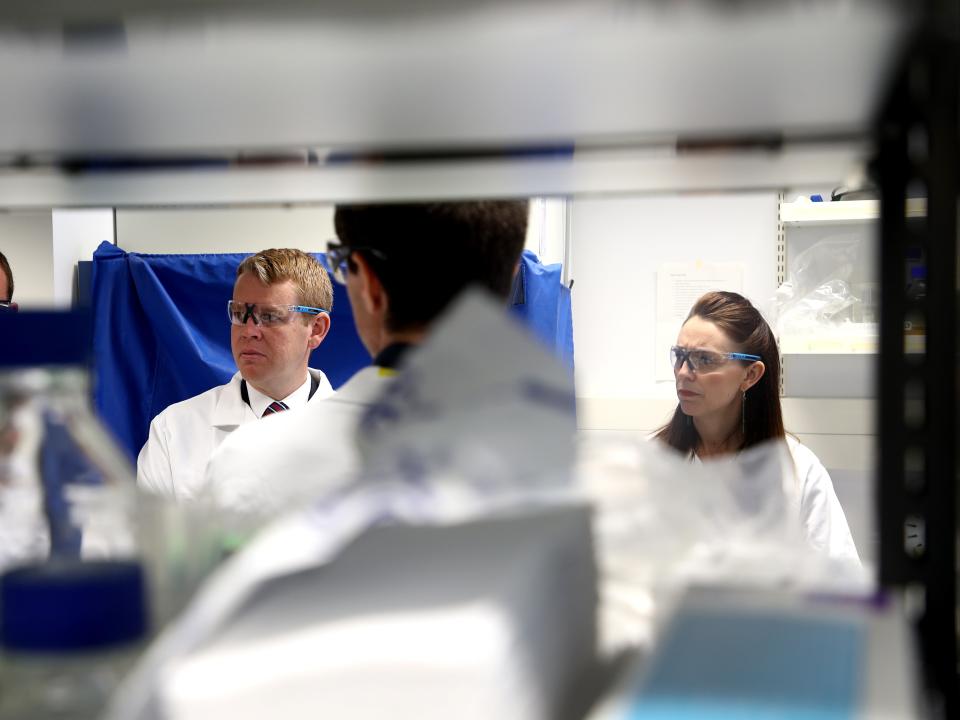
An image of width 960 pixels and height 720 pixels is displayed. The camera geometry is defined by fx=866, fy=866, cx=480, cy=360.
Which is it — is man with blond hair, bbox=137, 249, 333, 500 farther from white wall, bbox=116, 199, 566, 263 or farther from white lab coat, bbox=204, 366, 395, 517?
white lab coat, bbox=204, 366, 395, 517

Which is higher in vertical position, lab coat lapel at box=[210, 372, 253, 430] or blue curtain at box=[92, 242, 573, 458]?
blue curtain at box=[92, 242, 573, 458]

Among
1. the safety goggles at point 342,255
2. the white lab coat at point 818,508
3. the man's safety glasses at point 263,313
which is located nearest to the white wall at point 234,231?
the man's safety glasses at point 263,313

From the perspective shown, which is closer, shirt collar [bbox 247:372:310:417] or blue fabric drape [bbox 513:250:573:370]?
shirt collar [bbox 247:372:310:417]

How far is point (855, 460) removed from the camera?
2986mm

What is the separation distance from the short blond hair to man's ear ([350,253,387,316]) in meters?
1.62

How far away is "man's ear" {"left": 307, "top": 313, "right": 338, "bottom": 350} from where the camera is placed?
2.56m

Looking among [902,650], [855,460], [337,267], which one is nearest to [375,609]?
[902,650]

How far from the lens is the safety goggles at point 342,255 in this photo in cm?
82

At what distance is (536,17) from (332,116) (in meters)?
0.21

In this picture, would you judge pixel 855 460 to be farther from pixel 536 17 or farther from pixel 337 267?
pixel 536 17

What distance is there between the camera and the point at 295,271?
2445 millimetres

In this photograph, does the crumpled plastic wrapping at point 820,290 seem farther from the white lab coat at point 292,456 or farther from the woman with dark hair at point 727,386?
the white lab coat at point 292,456

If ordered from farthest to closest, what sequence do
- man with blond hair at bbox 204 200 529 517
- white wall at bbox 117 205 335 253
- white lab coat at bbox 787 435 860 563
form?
white wall at bbox 117 205 335 253 < white lab coat at bbox 787 435 860 563 < man with blond hair at bbox 204 200 529 517

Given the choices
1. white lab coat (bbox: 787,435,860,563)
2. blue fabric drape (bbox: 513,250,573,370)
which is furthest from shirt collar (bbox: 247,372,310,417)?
white lab coat (bbox: 787,435,860,563)
